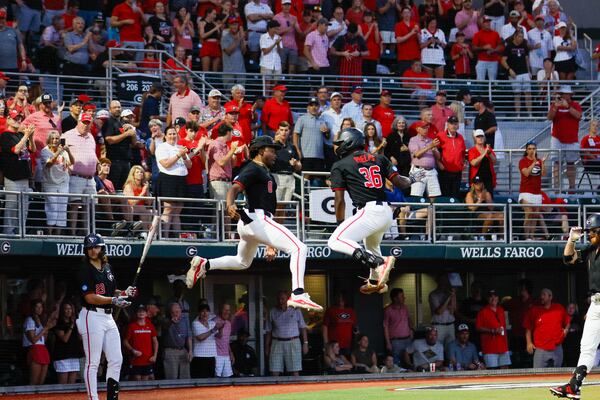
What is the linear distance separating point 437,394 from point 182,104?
7.74 metres

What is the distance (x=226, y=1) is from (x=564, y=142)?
23.0 feet

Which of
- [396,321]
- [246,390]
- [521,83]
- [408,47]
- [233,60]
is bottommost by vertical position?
[246,390]

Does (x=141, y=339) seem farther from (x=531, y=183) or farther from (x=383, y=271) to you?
(x=531, y=183)

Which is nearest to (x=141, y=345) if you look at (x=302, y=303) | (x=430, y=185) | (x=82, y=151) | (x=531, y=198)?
(x=82, y=151)

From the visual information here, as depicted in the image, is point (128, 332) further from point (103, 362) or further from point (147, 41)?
point (147, 41)

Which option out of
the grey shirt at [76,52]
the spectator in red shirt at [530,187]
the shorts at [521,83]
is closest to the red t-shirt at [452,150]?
the spectator in red shirt at [530,187]

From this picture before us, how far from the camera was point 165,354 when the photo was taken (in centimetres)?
2120

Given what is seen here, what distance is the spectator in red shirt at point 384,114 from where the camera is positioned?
2375 cm

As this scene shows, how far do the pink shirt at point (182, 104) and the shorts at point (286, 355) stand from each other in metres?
4.15

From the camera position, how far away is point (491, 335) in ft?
75.5

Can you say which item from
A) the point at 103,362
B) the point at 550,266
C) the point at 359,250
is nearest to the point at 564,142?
the point at 550,266

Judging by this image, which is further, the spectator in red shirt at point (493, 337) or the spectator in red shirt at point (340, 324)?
the spectator in red shirt at point (493, 337)

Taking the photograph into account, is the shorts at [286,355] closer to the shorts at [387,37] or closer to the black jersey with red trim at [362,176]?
the shorts at [387,37]

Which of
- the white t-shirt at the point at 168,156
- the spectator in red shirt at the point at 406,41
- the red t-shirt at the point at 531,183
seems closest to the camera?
the white t-shirt at the point at 168,156
